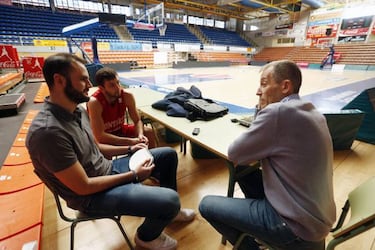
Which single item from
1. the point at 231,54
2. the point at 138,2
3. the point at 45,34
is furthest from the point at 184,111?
the point at 231,54

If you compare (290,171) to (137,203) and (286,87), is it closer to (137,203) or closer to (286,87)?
(286,87)

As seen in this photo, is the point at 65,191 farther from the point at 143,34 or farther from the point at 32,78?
the point at 143,34

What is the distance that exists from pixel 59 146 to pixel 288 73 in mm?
1130

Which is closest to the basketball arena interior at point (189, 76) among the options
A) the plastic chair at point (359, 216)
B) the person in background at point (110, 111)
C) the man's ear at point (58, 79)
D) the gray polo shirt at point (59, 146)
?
the plastic chair at point (359, 216)

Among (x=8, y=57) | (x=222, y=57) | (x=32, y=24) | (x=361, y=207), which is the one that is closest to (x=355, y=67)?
(x=222, y=57)

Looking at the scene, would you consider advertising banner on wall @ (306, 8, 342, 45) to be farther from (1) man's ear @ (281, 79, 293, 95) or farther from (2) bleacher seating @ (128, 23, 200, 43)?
(1) man's ear @ (281, 79, 293, 95)

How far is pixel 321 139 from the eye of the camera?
2.70 feet

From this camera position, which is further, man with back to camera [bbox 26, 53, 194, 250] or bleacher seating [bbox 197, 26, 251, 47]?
bleacher seating [bbox 197, 26, 251, 47]

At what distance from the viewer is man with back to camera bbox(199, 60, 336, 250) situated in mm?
813

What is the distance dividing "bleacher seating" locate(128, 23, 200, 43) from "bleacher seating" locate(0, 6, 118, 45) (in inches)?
91.2

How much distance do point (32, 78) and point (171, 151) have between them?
9.45 m

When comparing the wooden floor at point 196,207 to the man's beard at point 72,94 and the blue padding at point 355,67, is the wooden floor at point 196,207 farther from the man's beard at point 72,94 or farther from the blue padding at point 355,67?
the blue padding at point 355,67

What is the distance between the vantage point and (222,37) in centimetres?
2123

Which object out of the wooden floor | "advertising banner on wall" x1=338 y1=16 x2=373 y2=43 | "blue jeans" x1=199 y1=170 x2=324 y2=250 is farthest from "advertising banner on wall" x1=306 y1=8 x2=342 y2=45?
"blue jeans" x1=199 y1=170 x2=324 y2=250
